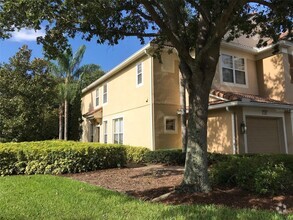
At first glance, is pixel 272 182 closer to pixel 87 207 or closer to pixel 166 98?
pixel 87 207

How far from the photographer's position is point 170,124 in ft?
54.7

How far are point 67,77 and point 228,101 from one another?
17.9 metres

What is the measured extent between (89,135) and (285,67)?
667 inches

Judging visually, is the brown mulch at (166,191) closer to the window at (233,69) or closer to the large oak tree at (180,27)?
the large oak tree at (180,27)

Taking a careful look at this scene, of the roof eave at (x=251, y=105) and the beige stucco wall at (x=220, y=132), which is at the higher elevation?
the roof eave at (x=251, y=105)

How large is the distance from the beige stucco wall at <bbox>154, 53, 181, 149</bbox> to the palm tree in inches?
463

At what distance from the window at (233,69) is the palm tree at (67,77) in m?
14.1

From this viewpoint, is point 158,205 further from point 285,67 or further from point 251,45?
point 251,45

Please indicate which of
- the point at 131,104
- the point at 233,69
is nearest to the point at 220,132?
the point at 233,69

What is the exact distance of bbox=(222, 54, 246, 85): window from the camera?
667 inches

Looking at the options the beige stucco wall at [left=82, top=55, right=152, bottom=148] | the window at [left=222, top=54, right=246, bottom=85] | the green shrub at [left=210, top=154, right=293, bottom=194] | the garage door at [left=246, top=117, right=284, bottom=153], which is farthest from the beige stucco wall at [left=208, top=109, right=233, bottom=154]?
the green shrub at [left=210, top=154, right=293, bottom=194]

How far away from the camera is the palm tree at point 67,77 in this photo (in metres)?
26.5

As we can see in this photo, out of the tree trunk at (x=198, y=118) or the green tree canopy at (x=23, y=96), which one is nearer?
the tree trunk at (x=198, y=118)

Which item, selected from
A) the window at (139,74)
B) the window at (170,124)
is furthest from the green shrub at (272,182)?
the window at (139,74)
